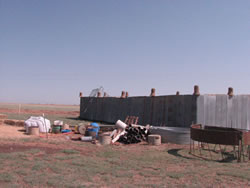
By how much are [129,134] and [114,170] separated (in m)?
6.25

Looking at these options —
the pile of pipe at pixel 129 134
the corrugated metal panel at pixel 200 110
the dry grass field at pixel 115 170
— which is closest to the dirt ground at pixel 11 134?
the dry grass field at pixel 115 170

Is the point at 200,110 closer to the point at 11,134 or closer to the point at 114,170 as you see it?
the point at 114,170

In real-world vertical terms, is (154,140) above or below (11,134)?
above

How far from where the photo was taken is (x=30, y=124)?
1570 cm

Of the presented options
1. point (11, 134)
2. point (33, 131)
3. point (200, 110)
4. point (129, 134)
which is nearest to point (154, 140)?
point (129, 134)

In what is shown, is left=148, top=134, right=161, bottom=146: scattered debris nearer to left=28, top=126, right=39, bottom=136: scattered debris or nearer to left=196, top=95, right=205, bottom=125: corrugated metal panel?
left=196, top=95, right=205, bottom=125: corrugated metal panel

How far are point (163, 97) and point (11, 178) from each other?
12.1m

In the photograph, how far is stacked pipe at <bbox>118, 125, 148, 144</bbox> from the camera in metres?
13.1

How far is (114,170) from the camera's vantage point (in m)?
7.04

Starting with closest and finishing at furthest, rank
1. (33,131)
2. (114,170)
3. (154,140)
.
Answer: (114,170), (154,140), (33,131)

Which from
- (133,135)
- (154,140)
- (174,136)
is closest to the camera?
(154,140)

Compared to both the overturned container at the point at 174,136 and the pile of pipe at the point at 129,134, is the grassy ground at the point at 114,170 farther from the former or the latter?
the pile of pipe at the point at 129,134

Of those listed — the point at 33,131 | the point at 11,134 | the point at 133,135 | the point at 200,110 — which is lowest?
the point at 11,134

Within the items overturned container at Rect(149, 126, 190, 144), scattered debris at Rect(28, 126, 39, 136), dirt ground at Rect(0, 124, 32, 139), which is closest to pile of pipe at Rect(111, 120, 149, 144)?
overturned container at Rect(149, 126, 190, 144)
